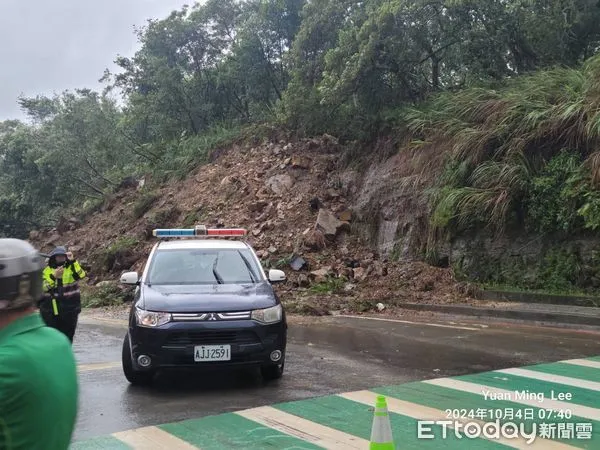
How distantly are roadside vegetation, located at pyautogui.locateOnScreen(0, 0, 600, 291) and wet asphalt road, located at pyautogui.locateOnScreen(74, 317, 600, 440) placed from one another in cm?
357

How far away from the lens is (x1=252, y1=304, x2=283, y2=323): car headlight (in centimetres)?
689

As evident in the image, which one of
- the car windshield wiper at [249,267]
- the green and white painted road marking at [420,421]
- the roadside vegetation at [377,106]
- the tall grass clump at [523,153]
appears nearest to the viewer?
the green and white painted road marking at [420,421]

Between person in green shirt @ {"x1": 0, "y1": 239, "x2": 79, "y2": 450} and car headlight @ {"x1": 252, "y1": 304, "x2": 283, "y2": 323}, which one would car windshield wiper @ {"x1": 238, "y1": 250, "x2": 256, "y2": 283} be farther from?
person in green shirt @ {"x1": 0, "y1": 239, "x2": 79, "y2": 450}

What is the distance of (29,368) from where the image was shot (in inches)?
71.6

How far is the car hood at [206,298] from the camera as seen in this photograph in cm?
680

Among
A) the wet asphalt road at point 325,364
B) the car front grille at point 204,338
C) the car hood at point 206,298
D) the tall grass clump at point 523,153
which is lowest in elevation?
the wet asphalt road at point 325,364

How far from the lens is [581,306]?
12.1 m

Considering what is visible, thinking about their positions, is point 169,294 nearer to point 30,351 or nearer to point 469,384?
point 469,384

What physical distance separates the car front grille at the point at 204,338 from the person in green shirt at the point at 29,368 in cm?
469

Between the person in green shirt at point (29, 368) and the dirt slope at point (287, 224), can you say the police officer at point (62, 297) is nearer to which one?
the dirt slope at point (287, 224)

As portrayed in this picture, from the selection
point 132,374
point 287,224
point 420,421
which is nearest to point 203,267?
point 132,374

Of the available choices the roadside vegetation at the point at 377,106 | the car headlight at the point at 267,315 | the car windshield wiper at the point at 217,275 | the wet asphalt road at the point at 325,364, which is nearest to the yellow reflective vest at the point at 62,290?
the wet asphalt road at the point at 325,364

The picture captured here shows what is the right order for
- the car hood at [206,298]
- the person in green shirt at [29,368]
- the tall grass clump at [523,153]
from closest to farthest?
the person in green shirt at [29,368] → the car hood at [206,298] → the tall grass clump at [523,153]

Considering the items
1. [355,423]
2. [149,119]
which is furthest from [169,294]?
[149,119]
